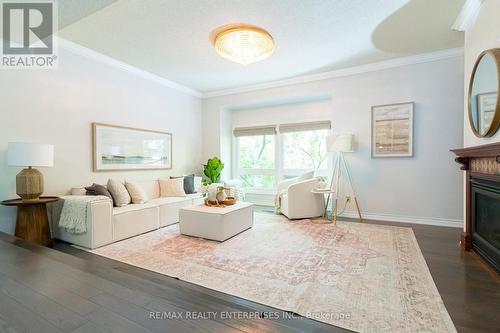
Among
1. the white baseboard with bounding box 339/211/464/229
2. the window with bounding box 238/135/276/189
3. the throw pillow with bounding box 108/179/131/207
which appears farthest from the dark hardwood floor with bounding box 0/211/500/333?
the window with bounding box 238/135/276/189

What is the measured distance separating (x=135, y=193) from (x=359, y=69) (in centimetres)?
446

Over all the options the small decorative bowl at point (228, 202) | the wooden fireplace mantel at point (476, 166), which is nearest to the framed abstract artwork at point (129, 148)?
the small decorative bowl at point (228, 202)

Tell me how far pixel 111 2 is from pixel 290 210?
370 centimetres

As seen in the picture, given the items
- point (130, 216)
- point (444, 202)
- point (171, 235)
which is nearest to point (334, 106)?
point (444, 202)

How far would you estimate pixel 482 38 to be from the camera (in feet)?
7.94

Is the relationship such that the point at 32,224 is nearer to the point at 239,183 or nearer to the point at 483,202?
the point at 239,183

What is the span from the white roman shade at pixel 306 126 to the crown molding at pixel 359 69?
89 centimetres

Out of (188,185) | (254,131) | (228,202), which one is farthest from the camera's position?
(254,131)

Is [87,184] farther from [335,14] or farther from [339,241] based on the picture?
[335,14]

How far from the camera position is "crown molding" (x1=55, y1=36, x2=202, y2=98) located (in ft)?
11.1

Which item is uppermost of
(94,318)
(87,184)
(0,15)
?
(0,15)

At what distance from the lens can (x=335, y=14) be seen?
271cm

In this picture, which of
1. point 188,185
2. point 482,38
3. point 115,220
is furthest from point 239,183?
point 482,38

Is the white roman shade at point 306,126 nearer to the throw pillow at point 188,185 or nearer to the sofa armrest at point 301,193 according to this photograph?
the sofa armrest at point 301,193
